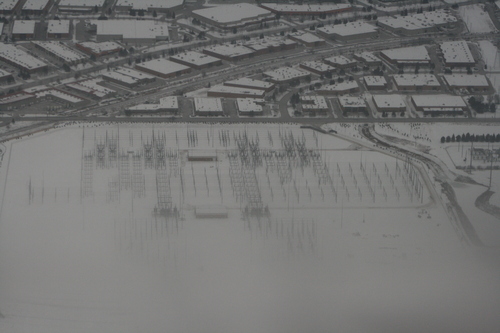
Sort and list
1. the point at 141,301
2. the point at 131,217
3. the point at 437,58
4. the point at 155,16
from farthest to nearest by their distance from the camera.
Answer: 1. the point at 155,16
2. the point at 437,58
3. the point at 131,217
4. the point at 141,301

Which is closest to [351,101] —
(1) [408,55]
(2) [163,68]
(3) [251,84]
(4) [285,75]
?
(4) [285,75]

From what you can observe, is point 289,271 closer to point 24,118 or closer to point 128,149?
point 128,149

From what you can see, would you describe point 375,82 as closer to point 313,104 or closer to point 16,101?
point 313,104

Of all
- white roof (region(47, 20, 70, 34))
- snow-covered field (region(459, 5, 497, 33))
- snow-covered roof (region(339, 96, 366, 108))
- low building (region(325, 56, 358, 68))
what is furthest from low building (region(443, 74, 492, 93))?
white roof (region(47, 20, 70, 34))

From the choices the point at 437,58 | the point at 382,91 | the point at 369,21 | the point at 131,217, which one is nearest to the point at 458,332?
the point at 131,217

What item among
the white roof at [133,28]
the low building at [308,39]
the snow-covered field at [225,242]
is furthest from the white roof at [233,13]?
the snow-covered field at [225,242]

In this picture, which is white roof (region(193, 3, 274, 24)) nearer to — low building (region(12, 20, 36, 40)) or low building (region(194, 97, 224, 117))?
low building (region(12, 20, 36, 40))
